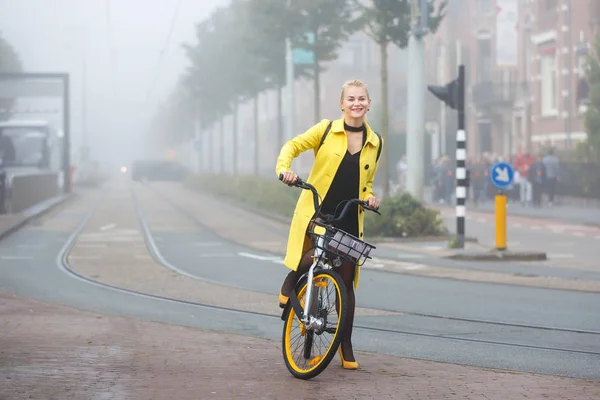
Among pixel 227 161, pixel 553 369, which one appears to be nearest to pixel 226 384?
pixel 553 369

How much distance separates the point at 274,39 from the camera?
35406 mm

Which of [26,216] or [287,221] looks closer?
[287,221]

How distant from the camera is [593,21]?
130ft

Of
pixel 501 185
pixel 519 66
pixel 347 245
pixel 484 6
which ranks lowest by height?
pixel 347 245

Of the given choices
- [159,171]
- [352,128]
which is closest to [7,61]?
[159,171]

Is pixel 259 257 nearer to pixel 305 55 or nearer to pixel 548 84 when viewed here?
pixel 305 55

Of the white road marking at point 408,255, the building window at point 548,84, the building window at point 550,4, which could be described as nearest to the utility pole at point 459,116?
the white road marking at point 408,255

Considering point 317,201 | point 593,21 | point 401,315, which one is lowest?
point 401,315

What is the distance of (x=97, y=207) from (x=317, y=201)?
101 ft

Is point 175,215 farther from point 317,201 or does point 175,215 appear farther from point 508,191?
point 317,201

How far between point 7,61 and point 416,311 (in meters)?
46.2

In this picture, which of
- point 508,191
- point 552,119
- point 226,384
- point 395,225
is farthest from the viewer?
point 552,119

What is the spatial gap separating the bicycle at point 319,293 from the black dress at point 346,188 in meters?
0.10

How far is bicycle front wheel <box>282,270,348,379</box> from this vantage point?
6875mm
